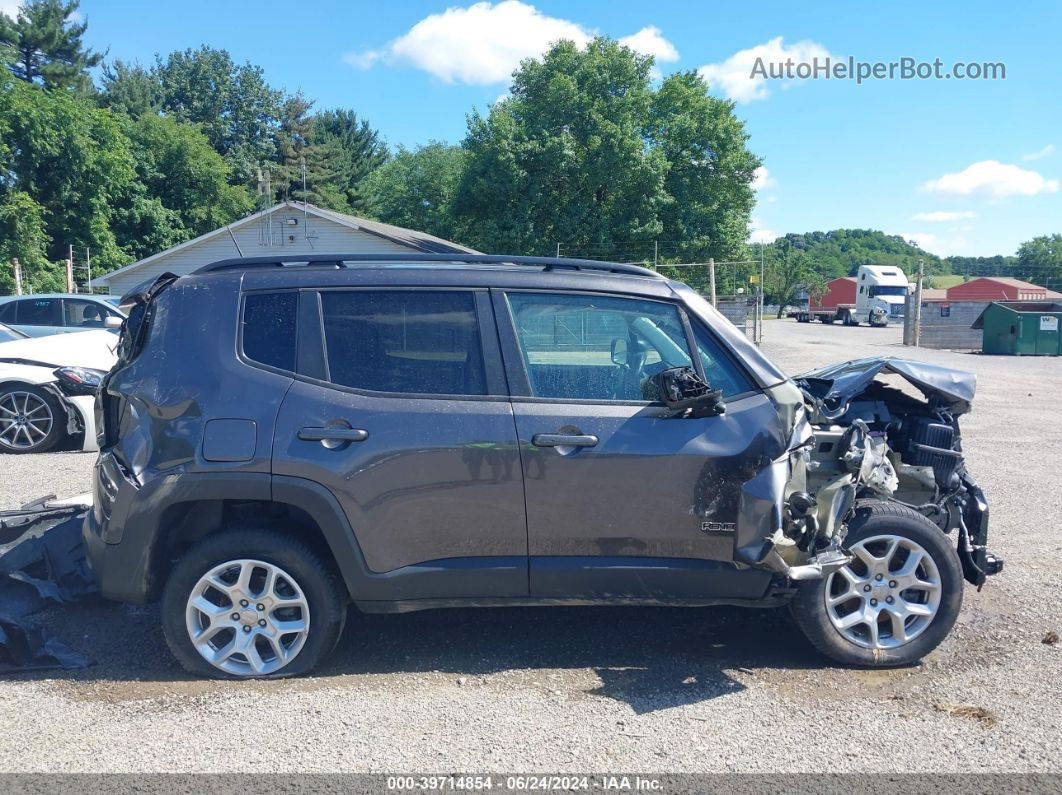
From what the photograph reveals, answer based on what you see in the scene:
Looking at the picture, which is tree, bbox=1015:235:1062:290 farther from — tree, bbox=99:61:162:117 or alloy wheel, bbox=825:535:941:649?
alloy wheel, bbox=825:535:941:649

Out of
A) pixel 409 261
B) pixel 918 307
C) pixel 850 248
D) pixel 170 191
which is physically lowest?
pixel 409 261

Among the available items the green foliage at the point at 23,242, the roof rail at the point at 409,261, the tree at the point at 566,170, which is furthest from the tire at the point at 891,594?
the green foliage at the point at 23,242

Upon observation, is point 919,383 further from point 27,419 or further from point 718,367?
point 27,419

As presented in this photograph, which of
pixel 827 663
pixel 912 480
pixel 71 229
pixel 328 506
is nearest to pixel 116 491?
pixel 328 506

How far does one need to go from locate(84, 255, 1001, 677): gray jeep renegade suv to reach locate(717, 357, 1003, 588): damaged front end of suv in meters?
0.02

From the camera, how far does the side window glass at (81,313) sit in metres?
16.4

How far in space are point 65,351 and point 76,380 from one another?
60cm

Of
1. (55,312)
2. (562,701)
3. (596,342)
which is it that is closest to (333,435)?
(596,342)

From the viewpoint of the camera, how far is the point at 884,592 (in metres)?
4.24

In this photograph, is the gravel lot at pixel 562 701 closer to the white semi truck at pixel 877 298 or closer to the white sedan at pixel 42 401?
the white sedan at pixel 42 401

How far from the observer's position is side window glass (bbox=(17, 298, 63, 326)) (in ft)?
54.0

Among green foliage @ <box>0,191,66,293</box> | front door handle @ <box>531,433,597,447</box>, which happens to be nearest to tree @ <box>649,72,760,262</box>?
green foliage @ <box>0,191,66,293</box>

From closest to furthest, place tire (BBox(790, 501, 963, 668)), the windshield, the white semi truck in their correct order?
tire (BBox(790, 501, 963, 668)), the white semi truck, the windshield

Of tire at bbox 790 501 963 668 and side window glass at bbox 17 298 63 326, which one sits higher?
side window glass at bbox 17 298 63 326
